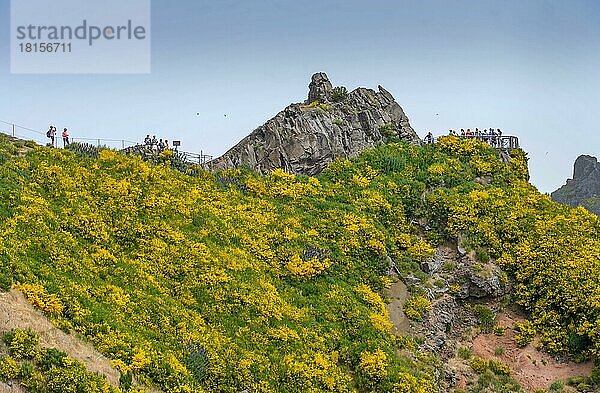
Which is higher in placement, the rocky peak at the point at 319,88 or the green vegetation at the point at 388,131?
the rocky peak at the point at 319,88

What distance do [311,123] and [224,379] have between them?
69.5 feet

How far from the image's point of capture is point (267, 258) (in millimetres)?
31797

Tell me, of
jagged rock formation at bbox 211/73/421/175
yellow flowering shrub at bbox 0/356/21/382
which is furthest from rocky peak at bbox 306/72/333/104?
yellow flowering shrub at bbox 0/356/21/382

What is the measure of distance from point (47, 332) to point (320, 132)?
79.9 feet

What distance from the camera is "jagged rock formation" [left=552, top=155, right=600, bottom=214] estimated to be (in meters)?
76.8

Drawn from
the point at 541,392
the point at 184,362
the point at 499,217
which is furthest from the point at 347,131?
the point at 184,362

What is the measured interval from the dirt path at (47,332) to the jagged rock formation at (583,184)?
214 feet

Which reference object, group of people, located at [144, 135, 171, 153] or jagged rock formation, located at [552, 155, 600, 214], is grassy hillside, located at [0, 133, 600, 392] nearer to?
group of people, located at [144, 135, 171, 153]

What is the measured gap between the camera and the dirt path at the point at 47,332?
20531mm

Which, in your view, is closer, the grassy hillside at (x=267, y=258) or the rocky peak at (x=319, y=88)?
the grassy hillside at (x=267, y=258)

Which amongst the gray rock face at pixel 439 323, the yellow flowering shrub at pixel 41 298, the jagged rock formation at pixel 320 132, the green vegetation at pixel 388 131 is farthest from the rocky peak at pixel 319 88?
the yellow flowering shrub at pixel 41 298

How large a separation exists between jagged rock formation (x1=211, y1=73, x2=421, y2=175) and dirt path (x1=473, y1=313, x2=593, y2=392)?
14324mm

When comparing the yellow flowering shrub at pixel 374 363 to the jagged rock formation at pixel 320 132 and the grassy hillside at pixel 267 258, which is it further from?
the jagged rock formation at pixel 320 132

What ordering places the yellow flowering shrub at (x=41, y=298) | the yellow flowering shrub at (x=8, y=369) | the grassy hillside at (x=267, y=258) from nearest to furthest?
the yellow flowering shrub at (x=8, y=369), the yellow flowering shrub at (x=41, y=298), the grassy hillside at (x=267, y=258)
